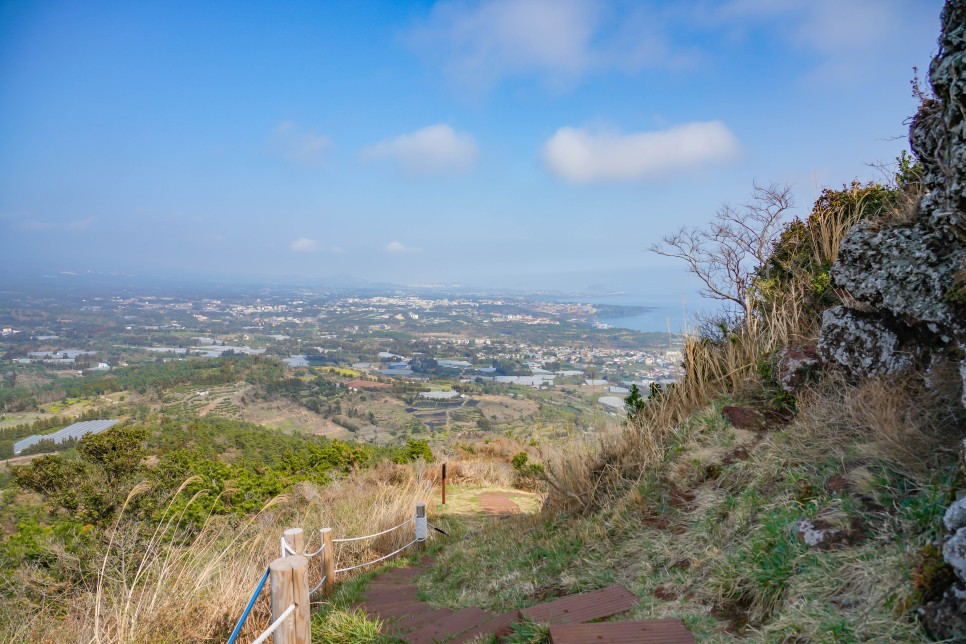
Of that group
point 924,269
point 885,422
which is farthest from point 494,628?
point 924,269

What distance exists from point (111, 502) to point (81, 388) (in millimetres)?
38740

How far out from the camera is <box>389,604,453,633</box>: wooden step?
10.5 ft

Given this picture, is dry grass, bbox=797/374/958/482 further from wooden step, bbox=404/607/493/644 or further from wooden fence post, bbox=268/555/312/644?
wooden fence post, bbox=268/555/312/644

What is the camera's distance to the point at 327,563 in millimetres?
4844

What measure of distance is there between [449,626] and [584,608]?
0.89 meters

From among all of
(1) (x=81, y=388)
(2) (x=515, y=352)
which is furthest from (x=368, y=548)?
(2) (x=515, y=352)

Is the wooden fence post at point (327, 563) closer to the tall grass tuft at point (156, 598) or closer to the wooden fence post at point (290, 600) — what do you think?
the tall grass tuft at point (156, 598)

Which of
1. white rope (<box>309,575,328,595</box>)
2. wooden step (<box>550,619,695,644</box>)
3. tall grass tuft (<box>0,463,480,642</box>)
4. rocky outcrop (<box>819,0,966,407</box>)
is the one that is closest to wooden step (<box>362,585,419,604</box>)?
white rope (<box>309,575,328,595</box>)

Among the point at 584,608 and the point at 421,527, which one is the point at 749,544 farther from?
the point at 421,527

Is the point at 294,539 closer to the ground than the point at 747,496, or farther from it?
closer to the ground

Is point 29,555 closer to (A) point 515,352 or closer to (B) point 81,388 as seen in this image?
(B) point 81,388

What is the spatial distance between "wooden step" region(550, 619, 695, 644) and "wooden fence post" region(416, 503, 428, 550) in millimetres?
4248

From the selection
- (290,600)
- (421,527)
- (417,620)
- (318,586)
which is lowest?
(421,527)

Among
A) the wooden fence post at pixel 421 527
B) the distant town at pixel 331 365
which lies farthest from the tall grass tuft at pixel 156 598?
the distant town at pixel 331 365
